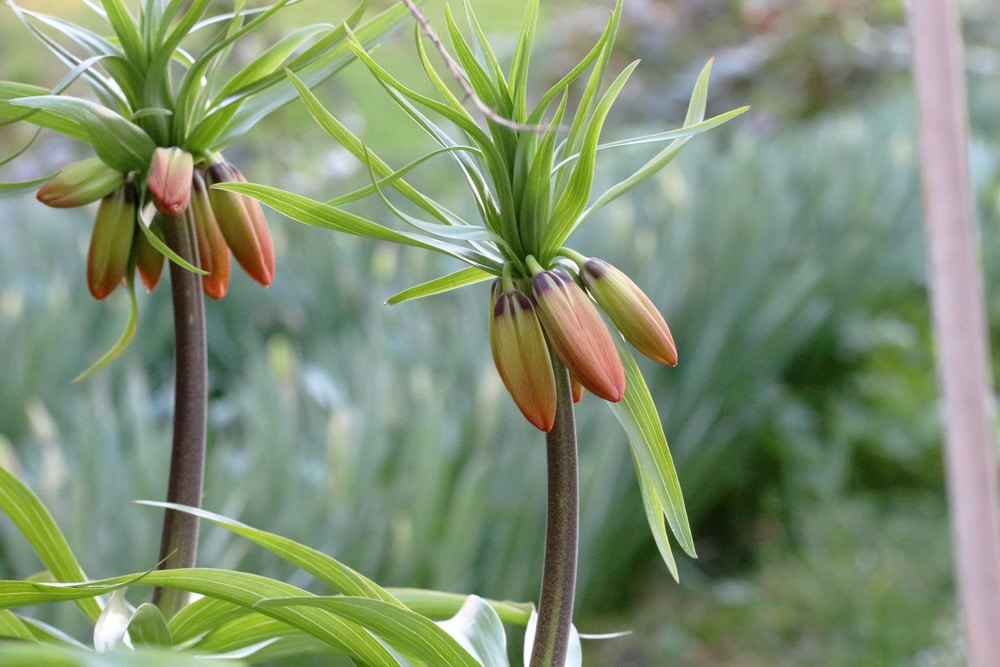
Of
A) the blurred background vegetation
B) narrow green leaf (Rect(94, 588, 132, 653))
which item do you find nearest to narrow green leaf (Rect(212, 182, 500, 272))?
narrow green leaf (Rect(94, 588, 132, 653))

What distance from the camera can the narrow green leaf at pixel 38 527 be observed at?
294 mm

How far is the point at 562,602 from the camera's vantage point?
257 millimetres

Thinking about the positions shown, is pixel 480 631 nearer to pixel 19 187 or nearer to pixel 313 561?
pixel 313 561

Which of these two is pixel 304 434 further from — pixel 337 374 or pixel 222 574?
pixel 222 574

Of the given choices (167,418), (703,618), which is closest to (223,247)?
(167,418)

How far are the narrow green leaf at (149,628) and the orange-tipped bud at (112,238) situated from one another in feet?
0.33

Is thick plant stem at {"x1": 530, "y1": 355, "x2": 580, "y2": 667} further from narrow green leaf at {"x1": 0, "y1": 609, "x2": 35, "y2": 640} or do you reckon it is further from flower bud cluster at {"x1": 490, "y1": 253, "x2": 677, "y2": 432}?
narrow green leaf at {"x1": 0, "y1": 609, "x2": 35, "y2": 640}

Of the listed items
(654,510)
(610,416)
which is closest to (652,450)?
(654,510)

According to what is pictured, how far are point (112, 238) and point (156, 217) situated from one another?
16mm

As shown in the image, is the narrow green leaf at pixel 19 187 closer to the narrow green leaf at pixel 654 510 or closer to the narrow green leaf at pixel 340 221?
the narrow green leaf at pixel 340 221

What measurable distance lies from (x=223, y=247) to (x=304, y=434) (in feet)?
3.26

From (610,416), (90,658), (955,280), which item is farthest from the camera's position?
(610,416)

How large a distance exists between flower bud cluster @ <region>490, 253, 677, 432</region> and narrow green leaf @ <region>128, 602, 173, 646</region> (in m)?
0.11

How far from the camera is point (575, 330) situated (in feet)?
0.85
